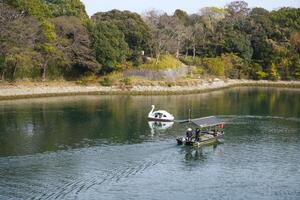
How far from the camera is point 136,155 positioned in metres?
38.6

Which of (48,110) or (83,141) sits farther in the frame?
(48,110)

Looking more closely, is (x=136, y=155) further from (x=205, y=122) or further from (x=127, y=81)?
(x=127, y=81)

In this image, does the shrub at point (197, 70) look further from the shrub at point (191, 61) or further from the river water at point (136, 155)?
the river water at point (136, 155)

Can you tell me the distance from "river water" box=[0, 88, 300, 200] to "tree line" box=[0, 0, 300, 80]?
11977 millimetres

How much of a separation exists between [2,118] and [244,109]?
3008 cm

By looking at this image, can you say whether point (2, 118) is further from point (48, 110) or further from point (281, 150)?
point (281, 150)

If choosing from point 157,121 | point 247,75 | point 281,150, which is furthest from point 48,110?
point 247,75

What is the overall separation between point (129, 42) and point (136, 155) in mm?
46612

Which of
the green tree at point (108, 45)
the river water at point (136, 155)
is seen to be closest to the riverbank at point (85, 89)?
the green tree at point (108, 45)

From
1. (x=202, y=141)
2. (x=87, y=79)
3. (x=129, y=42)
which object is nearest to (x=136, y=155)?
(x=202, y=141)

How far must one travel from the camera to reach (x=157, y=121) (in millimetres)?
53625

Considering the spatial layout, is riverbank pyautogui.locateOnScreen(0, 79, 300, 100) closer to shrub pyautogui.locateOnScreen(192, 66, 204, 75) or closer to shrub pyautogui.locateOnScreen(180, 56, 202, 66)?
shrub pyautogui.locateOnScreen(192, 66, 204, 75)

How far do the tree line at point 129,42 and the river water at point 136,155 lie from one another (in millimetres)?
11977

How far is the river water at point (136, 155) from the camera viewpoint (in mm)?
31344
